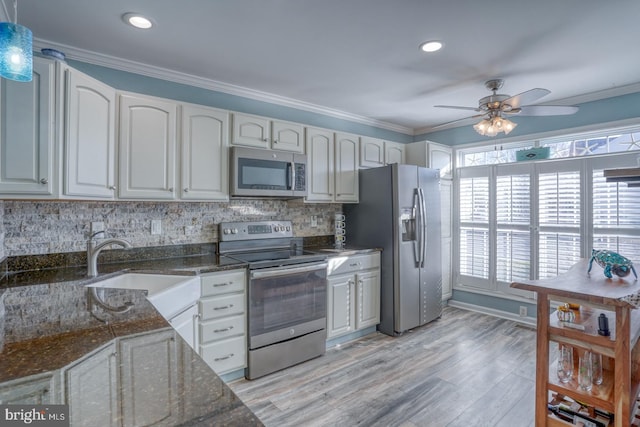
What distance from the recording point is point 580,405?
175 centimetres

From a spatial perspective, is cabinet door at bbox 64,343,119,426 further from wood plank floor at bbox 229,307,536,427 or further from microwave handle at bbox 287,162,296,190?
microwave handle at bbox 287,162,296,190

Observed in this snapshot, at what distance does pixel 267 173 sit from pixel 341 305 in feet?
4.87

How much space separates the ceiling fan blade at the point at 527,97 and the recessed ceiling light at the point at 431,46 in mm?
697

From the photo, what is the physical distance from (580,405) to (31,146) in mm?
3330

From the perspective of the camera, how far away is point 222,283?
2.40 meters

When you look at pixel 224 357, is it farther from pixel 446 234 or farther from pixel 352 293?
pixel 446 234

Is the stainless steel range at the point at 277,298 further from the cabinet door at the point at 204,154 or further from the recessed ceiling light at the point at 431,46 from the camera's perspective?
the recessed ceiling light at the point at 431,46

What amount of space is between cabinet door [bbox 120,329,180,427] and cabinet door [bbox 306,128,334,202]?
8.04 ft

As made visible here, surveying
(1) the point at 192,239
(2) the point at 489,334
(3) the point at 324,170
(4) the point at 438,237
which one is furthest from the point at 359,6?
(2) the point at 489,334

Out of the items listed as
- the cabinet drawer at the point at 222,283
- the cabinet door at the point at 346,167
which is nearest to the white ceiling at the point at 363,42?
the cabinet door at the point at 346,167

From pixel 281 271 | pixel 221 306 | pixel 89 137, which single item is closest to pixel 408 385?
pixel 281 271

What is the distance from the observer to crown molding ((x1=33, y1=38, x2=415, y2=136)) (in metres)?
2.34

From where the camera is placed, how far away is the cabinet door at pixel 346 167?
3520 mm

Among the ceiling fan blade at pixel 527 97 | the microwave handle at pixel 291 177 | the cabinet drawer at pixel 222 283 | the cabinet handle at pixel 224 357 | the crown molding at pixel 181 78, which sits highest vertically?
the crown molding at pixel 181 78
